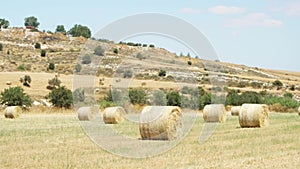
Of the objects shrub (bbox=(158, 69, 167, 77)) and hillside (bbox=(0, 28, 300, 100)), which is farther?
shrub (bbox=(158, 69, 167, 77))

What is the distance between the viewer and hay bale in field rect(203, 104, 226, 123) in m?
28.0

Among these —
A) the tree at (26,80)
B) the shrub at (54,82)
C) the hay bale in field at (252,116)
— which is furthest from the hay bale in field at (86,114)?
the tree at (26,80)

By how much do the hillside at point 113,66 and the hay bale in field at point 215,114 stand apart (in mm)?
4694

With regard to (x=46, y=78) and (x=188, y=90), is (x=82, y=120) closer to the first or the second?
(x=188, y=90)

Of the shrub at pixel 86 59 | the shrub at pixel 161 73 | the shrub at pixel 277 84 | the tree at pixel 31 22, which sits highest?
the tree at pixel 31 22

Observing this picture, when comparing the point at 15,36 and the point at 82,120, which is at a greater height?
the point at 15,36

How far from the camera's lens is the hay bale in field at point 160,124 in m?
17.6

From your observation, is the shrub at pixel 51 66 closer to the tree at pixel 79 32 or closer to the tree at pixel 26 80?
the tree at pixel 26 80

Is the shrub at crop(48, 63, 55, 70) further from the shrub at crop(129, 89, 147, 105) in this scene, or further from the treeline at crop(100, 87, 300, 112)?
the shrub at crop(129, 89, 147, 105)

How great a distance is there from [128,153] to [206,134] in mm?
6537

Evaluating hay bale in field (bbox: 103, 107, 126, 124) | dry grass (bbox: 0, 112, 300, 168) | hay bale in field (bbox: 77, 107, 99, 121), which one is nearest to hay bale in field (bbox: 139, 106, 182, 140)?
dry grass (bbox: 0, 112, 300, 168)

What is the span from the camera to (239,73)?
89500 mm

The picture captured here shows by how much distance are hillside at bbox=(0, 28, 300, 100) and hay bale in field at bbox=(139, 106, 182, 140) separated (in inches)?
300

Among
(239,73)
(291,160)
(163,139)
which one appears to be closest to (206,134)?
(163,139)
